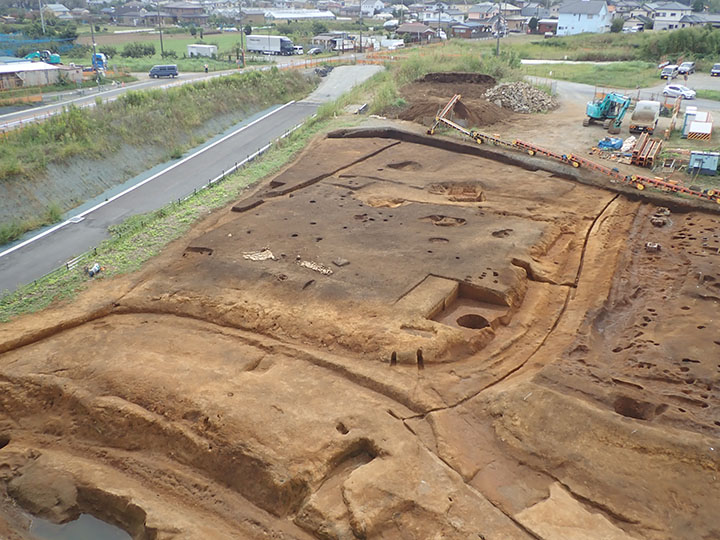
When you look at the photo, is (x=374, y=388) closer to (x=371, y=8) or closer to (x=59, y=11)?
(x=59, y=11)

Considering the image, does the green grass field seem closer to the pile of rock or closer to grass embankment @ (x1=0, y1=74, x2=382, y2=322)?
the pile of rock

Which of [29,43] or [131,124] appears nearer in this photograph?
[131,124]

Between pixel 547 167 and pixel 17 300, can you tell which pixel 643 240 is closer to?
pixel 547 167

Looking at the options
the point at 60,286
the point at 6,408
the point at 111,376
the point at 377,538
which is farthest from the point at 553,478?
the point at 60,286

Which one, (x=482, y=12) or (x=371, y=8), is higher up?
(x=371, y=8)

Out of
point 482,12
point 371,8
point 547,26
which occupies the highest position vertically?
point 371,8

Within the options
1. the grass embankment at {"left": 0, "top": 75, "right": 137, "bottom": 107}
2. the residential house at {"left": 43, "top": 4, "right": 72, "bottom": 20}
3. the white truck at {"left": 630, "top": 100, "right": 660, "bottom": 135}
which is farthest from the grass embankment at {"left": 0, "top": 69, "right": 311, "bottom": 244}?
the residential house at {"left": 43, "top": 4, "right": 72, "bottom": 20}

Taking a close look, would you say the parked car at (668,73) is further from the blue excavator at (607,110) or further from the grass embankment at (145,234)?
the grass embankment at (145,234)

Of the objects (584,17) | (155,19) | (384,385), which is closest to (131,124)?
(384,385)
